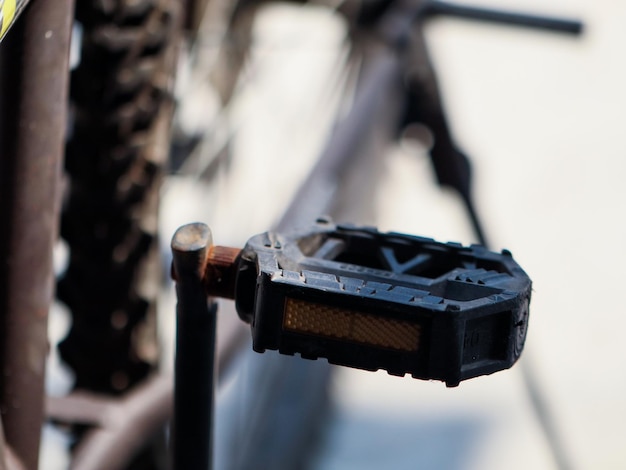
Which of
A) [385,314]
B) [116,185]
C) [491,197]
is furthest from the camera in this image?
[491,197]

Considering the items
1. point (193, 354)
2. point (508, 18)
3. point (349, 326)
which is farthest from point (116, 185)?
point (508, 18)

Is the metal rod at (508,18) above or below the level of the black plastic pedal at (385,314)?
above

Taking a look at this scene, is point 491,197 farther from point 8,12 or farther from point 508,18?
point 8,12

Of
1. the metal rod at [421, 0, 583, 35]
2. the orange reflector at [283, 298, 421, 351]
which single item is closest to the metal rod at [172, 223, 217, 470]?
the orange reflector at [283, 298, 421, 351]

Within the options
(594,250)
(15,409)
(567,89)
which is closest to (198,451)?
(15,409)

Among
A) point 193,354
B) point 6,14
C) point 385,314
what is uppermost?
point 6,14

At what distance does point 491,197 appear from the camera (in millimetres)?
6090

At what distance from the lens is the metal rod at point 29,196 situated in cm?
121

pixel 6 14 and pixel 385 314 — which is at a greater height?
pixel 6 14

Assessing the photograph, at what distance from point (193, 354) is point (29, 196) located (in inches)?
10.6

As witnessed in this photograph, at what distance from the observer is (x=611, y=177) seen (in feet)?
19.9

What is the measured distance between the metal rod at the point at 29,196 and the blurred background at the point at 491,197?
1.58 meters

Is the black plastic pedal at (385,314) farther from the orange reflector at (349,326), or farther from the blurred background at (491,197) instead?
the blurred background at (491,197)

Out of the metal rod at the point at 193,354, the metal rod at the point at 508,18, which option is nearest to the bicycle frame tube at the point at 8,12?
the metal rod at the point at 193,354
